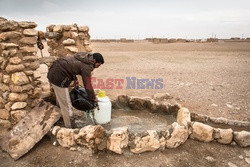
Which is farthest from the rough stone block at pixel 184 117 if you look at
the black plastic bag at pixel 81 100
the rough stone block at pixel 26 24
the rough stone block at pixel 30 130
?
the rough stone block at pixel 26 24

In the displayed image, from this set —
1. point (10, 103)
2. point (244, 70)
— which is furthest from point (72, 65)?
point (244, 70)

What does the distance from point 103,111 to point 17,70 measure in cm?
178

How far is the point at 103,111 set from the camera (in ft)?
14.2

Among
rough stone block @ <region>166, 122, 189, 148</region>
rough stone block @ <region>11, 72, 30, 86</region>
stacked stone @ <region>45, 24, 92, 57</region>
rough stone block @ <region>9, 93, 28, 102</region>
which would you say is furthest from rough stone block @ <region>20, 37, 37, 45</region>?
rough stone block @ <region>166, 122, 189, 148</region>

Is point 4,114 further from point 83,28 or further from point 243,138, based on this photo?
point 243,138

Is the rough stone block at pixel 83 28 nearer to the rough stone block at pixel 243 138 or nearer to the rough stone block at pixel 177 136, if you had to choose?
the rough stone block at pixel 177 136

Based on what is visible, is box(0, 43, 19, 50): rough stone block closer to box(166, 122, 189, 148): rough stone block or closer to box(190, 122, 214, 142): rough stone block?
box(166, 122, 189, 148): rough stone block

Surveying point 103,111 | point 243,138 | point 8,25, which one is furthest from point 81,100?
point 243,138

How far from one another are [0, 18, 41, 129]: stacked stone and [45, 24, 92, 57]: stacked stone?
0.99m

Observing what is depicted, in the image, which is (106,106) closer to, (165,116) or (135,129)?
(135,129)

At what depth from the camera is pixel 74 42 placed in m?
5.22

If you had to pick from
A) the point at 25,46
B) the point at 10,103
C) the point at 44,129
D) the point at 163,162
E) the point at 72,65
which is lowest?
the point at 163,162

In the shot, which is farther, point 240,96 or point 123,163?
point 240,96

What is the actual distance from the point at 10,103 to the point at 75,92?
3.95 ft
